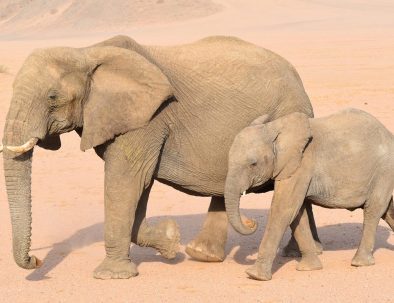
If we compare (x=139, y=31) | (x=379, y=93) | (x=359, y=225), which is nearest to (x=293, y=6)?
(x=139, y=31)

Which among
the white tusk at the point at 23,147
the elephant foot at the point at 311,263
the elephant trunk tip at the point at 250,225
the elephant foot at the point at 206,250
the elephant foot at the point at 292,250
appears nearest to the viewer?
the white tusk at the point at 23,147

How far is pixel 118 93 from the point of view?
25.4ft

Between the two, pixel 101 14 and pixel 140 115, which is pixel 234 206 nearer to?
pixel 140 115

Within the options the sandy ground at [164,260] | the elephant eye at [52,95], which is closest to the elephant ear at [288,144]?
the sandy ground at [164,260]

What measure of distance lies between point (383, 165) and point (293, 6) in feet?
183

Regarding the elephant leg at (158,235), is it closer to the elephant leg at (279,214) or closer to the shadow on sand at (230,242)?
the shadow on sand at (230,242)

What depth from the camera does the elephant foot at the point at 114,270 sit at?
802 cm

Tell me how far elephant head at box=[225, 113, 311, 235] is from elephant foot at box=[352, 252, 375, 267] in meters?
1.13

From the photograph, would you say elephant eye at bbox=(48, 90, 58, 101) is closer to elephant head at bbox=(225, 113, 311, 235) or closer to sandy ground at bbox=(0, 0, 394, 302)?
elephant head at bbox=(225, 113, 311, 235)

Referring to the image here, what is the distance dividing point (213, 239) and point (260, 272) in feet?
3.84

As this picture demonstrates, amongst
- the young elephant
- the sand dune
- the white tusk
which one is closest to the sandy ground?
the young elephant

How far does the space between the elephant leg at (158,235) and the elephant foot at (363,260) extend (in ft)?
5.58

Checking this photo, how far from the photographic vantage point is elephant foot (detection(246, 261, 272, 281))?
307 inches

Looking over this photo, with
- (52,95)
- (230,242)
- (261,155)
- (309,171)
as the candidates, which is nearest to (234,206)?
(261,155)
